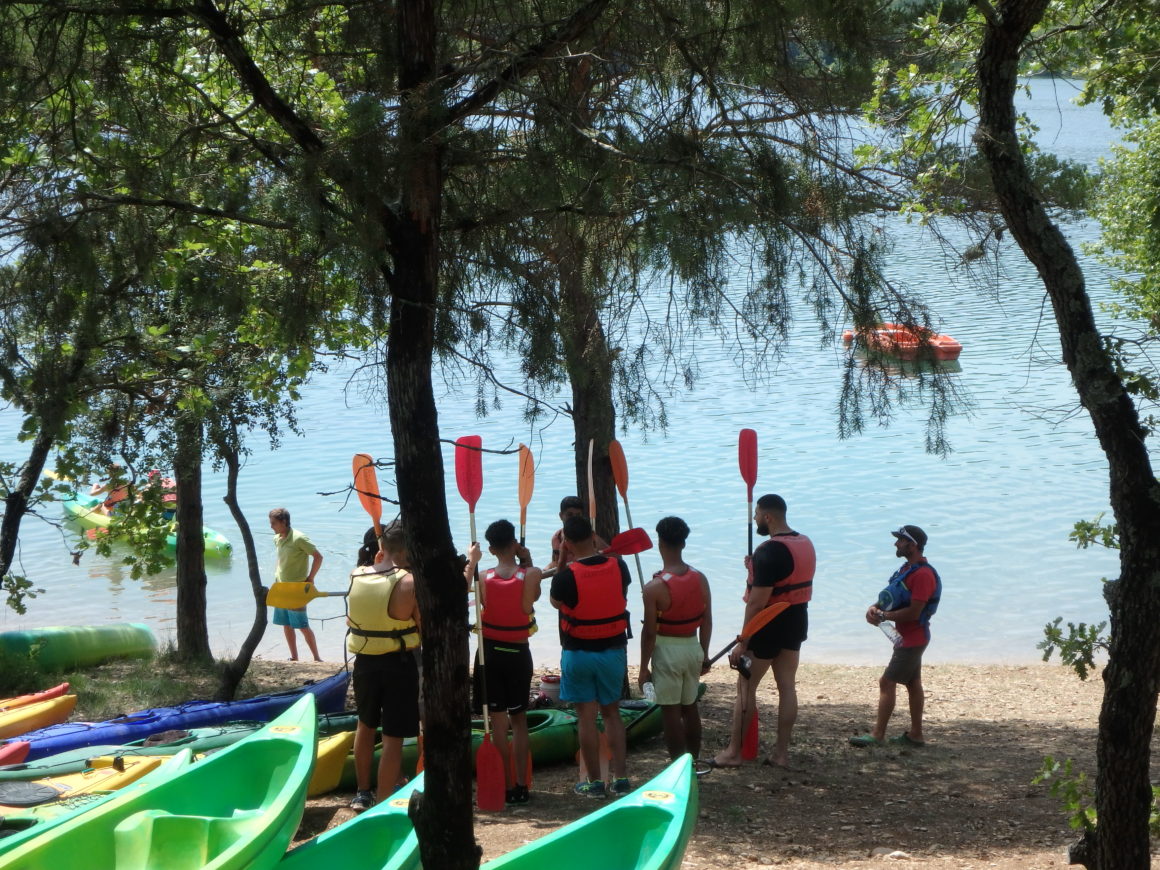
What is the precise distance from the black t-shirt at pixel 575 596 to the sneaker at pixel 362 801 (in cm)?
124

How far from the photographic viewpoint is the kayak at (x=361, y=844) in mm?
4469

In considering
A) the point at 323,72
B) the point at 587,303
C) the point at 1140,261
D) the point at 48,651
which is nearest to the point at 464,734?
the point at 587,303

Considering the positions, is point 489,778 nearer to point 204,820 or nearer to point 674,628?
point 674,628

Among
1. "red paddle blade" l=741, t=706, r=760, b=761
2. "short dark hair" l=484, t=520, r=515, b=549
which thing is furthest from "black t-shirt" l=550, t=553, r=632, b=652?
"red paddle blade" l=741, t=706, r=760, b=761

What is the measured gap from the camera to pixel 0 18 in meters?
3.91

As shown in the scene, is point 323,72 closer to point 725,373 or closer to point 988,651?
point 988,651

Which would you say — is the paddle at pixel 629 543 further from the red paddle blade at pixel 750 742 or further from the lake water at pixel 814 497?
the lake water at pixel 814 497

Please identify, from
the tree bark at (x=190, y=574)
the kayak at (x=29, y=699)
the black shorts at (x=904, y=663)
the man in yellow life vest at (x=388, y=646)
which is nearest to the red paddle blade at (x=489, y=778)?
the man in yellow life vest at (x=388, y=646)

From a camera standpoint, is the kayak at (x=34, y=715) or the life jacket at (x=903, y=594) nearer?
the life jacket at (x=903, y=594)

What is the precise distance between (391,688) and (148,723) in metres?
1.99

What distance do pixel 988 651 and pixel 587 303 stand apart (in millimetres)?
8723

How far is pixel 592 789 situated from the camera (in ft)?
19.1

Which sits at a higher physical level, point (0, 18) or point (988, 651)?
point (0, 18)

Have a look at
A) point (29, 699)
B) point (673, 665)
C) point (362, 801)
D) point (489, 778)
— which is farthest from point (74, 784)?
point (673, 665)
